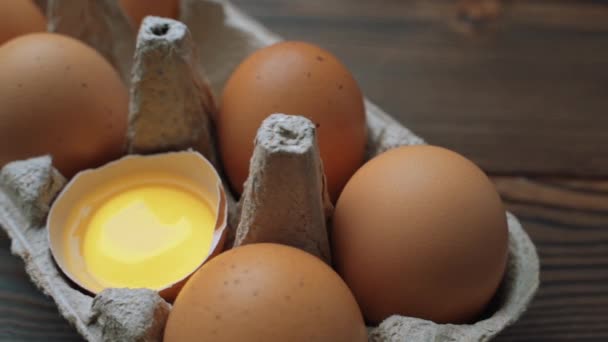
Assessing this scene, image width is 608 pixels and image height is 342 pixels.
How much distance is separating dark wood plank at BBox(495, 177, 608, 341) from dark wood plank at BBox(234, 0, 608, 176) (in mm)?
49

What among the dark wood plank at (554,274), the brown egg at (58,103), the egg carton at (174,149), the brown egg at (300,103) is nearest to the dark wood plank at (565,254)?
the dark wood plank at (554,274)

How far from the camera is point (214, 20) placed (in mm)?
1016

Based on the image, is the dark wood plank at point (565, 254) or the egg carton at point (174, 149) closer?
the egg carton at point (174, 149)

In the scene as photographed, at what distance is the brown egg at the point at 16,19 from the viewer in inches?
34.8

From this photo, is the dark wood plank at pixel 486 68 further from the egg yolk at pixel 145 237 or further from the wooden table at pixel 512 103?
the egg yolk at pixel 145 237

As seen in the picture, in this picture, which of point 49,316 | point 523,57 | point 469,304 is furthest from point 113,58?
point 523,57

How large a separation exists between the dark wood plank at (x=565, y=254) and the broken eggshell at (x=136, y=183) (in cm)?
43

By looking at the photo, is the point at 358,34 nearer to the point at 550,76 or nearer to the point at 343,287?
the point at 550,76

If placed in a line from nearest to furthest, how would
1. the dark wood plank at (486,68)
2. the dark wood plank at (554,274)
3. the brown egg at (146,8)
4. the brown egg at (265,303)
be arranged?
the brown egg at (265,303) → the dark wood plank at (554,274) → the brown egg at (146,8) → the dark wood plank at (486,68)

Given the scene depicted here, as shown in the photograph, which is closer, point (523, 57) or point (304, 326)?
point (304, 326)

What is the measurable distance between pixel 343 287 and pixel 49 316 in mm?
444

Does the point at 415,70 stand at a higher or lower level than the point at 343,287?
lower

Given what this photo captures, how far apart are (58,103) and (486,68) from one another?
0.86 metres

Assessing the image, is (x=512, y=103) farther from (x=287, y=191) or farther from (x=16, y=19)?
(x=16, y=19)
